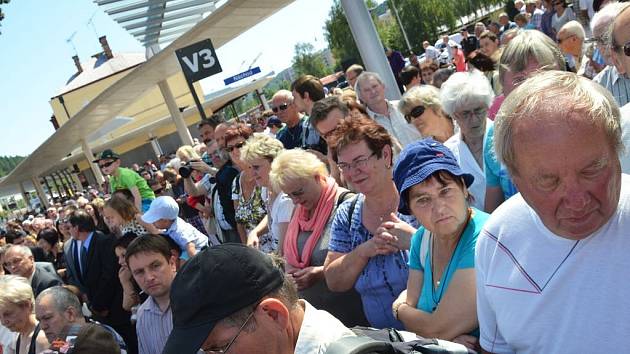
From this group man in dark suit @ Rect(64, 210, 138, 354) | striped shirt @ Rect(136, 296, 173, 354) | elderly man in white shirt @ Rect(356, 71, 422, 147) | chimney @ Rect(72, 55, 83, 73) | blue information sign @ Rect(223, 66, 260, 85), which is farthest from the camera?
chimney @ Rect(72, 55, 83, 73)

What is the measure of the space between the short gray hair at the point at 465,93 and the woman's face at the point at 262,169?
72.1 inches

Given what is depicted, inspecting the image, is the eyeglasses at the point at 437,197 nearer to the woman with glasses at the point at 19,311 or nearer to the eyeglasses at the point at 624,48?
the eyeglasses at the point at 624,48

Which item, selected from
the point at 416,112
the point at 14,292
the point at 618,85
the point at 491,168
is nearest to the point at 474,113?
the point at 491,168

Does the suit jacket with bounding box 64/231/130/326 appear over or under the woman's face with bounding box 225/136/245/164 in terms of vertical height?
under

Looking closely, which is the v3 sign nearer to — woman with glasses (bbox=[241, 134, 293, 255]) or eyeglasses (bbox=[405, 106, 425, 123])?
woman with glasses (bbox=[241, 134, 293, 255])

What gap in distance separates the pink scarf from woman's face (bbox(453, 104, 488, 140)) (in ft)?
3.15

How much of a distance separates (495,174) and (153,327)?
8.99 ft

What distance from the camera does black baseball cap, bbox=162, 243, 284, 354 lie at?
171 centimetres

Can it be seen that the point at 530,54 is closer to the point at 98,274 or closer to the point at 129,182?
the point at 98,274

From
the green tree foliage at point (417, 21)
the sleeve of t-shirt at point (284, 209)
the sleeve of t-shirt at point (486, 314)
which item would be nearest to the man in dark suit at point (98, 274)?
the sleeve of t-shirt at point (284, 209)

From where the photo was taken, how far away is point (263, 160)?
4949 mm

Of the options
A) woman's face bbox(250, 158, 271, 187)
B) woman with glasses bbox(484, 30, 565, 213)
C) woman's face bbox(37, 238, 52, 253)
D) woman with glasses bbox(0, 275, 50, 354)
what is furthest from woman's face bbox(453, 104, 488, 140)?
woman's face bbox(37, 238, 52, 253)

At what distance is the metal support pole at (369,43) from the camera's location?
8.38 meters

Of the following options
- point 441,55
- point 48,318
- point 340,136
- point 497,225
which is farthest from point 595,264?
point 441,55
